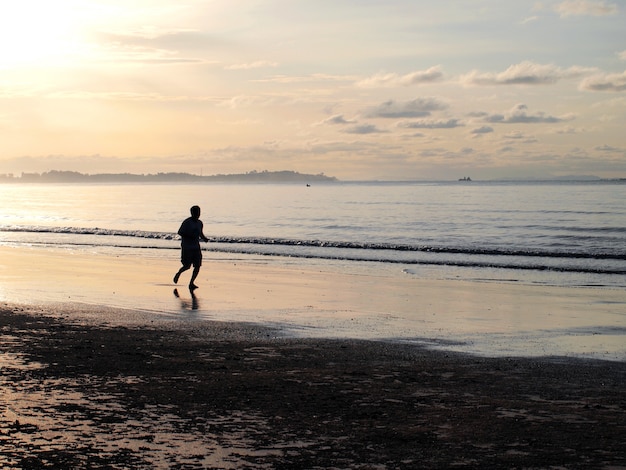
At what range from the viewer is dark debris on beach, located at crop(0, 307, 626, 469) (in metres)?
5.90

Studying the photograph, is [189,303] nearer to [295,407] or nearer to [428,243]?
[295,407]

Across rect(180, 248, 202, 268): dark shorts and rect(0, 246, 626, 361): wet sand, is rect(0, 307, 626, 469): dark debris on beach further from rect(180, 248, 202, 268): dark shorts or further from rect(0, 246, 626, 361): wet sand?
rect(180, 248, 202, 268): dark shorts

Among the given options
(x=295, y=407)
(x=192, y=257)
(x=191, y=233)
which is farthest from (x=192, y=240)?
(x=295, y=407)

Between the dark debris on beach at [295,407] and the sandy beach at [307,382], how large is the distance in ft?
0.08

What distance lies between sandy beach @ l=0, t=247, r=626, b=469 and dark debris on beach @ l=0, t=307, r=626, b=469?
0.08 ft

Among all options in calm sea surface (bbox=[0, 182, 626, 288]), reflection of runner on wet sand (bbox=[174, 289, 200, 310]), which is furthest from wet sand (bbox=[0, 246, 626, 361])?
calm sea surface (bbox=[0, 182, 626, 288])

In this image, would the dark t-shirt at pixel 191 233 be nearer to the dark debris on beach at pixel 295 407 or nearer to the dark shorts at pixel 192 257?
the dark shorts at pixel 192 257

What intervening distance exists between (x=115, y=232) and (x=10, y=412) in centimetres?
4000

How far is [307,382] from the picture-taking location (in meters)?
8.32

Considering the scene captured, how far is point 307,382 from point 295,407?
3.46ft

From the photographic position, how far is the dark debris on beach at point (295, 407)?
5.90 metres

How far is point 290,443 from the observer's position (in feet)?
20.4

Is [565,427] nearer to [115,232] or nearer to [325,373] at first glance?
[325,373]

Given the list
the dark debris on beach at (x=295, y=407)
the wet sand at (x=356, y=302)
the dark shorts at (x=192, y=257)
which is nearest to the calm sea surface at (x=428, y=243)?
the wet sand at (x=356, y=302)
